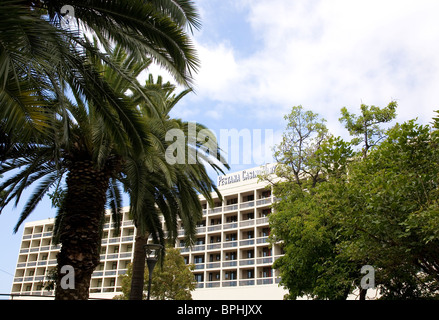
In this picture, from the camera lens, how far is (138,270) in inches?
657

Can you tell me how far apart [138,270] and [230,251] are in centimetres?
3502

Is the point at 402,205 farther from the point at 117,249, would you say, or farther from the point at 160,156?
the point at 117,249

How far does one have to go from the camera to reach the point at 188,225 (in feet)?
54.4

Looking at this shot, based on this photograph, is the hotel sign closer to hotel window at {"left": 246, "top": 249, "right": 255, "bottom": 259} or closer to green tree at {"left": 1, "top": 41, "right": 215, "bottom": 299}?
hotel window at {"left": 246, "top": 249, "right": 255, "bottom": 259}

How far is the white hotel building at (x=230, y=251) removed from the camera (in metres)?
45.5

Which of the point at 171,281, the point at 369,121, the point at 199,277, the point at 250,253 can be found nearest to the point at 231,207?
the point at 250,253

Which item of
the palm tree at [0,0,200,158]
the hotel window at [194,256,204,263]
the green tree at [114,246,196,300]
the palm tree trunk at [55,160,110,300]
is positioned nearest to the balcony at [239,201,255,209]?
the hotel window at [194,256,204,263]

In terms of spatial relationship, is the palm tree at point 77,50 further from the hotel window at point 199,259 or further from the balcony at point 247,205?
the hotel window at point 199,259

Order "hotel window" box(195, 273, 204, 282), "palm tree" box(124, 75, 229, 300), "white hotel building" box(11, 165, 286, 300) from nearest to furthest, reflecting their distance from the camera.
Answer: "palm tree" box(124, 75, 229, 300), "white hotel building" box(11, 165, 286, 300), "hotel window" box(195, 273, 204, 282)

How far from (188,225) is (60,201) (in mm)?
4962

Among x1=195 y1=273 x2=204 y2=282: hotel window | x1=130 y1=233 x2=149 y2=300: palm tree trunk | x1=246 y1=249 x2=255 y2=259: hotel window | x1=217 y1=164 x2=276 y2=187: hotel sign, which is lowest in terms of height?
x1=130 y1=233 x2=149 y2=300: palm tree trunk

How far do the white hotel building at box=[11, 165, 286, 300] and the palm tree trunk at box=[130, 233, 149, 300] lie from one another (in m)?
23.7

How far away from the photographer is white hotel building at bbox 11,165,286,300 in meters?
45.5

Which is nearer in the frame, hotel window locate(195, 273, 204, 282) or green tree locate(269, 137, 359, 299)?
green tree locate(269, 137, 359, 299)
